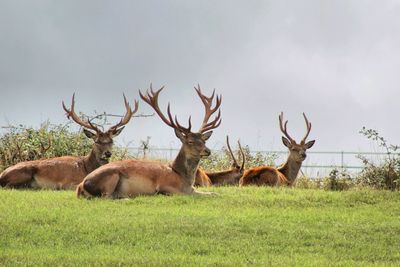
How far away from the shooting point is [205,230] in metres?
11.5

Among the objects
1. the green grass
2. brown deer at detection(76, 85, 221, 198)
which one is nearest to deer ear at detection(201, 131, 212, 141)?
brown deer at detection(76, 85, 221, 198)

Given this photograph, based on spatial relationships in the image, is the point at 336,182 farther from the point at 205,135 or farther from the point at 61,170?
the point at 61,170

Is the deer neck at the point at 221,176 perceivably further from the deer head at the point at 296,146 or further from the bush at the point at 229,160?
the bush at the point at 229,160

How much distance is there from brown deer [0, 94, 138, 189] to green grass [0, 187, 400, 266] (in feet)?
8.71

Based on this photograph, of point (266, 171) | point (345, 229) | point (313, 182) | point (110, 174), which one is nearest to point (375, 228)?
point (345, 229)

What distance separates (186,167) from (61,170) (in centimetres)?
377

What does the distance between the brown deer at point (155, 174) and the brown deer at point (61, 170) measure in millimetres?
2252

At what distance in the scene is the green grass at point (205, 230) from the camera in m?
9.80

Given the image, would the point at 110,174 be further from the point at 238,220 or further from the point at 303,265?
the point at 303,265

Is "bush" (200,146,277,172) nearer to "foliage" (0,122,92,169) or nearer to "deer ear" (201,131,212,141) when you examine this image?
"foliage" (0,122,92,169)

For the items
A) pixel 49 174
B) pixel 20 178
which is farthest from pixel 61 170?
pixel 20 178

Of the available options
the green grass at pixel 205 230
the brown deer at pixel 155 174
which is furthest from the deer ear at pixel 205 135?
the green grass at pixel 205 230

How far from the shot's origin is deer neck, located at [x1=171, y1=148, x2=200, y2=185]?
15.9 m

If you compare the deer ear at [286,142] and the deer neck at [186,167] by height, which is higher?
the deer ear at [286,142]
